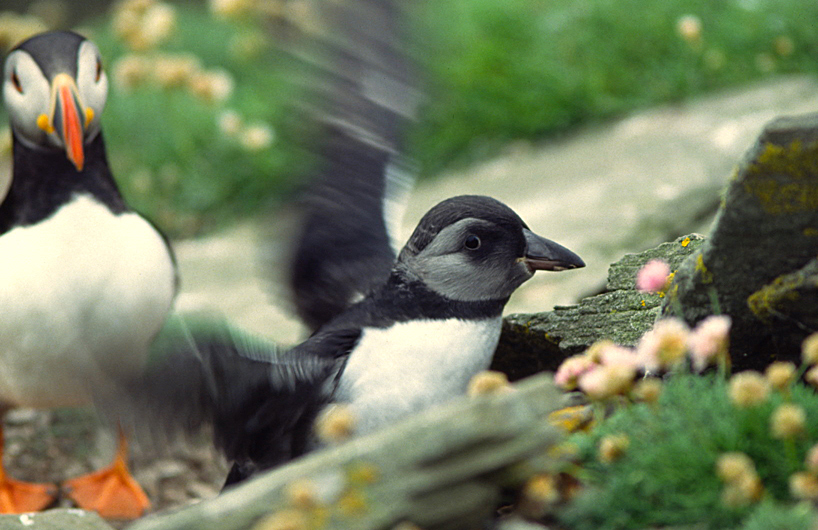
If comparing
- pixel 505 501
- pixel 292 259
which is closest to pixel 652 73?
pixel 292 259

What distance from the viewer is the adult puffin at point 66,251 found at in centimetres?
335

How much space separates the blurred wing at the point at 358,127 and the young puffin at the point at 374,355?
23.4 inches

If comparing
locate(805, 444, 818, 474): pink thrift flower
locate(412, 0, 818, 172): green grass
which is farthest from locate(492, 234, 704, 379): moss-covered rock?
locate(412, 0, 818, 172): green grass

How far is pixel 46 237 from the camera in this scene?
3.44 m

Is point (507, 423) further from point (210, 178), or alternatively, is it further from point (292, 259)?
point (210, 178)

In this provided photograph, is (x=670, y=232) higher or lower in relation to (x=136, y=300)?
higher

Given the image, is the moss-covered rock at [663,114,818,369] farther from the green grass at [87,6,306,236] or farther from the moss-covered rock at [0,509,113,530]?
the green grass at [87,6,306,236]

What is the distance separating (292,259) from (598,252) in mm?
1930

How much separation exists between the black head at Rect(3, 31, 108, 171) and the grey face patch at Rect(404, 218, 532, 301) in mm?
1360

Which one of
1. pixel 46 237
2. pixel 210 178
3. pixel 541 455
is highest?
pixel 541 455

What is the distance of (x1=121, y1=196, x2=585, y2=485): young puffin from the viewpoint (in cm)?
245

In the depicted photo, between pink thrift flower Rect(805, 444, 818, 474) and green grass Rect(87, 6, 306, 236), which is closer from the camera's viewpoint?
pink thrift flower Rect(805, 444, 818, 474)

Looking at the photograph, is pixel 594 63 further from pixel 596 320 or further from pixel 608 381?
pixel 608 381

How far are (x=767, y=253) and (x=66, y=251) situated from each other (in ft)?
7.39
